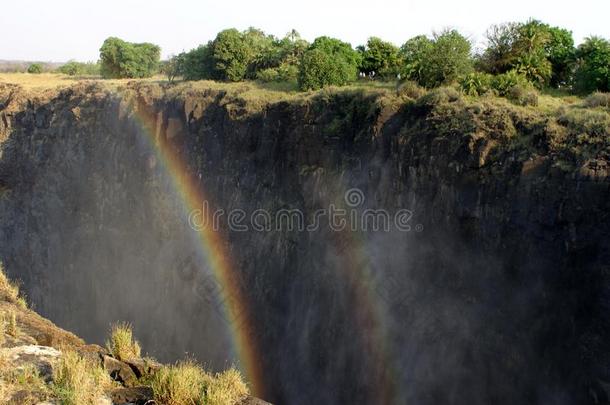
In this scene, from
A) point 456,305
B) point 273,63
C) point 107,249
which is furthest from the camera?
point 273,63

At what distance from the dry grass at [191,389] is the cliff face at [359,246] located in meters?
8.85

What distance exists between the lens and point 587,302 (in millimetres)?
12500

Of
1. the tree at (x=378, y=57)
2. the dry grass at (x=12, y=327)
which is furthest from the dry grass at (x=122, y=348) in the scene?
the tree at (x=378, y=57)

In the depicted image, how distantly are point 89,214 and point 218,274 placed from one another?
10.4 metres

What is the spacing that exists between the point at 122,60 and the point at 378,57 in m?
26.4

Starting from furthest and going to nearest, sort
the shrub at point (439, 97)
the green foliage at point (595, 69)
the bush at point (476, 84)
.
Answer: the green foliage at point (595, 69) → the bush at point (476, 84) → the shrub at point (439, 97)

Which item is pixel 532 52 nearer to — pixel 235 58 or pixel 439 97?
pixel 439 97

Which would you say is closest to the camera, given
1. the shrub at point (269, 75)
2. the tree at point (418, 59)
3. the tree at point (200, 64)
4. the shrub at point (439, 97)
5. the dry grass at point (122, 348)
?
the dry grass at point (122, 348)

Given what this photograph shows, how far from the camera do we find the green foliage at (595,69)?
1858cm

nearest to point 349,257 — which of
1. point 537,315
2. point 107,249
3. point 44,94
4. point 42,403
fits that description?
point 537,315

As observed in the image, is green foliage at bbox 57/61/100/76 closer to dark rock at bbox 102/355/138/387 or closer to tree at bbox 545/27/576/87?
tree at bbox 545/27/576/87

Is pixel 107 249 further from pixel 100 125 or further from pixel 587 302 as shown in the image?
pixel 587 302

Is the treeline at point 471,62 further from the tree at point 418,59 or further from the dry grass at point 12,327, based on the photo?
the dry grass at point 12,327

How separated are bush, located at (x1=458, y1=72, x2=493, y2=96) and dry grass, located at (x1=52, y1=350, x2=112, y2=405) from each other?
14.8 metres
